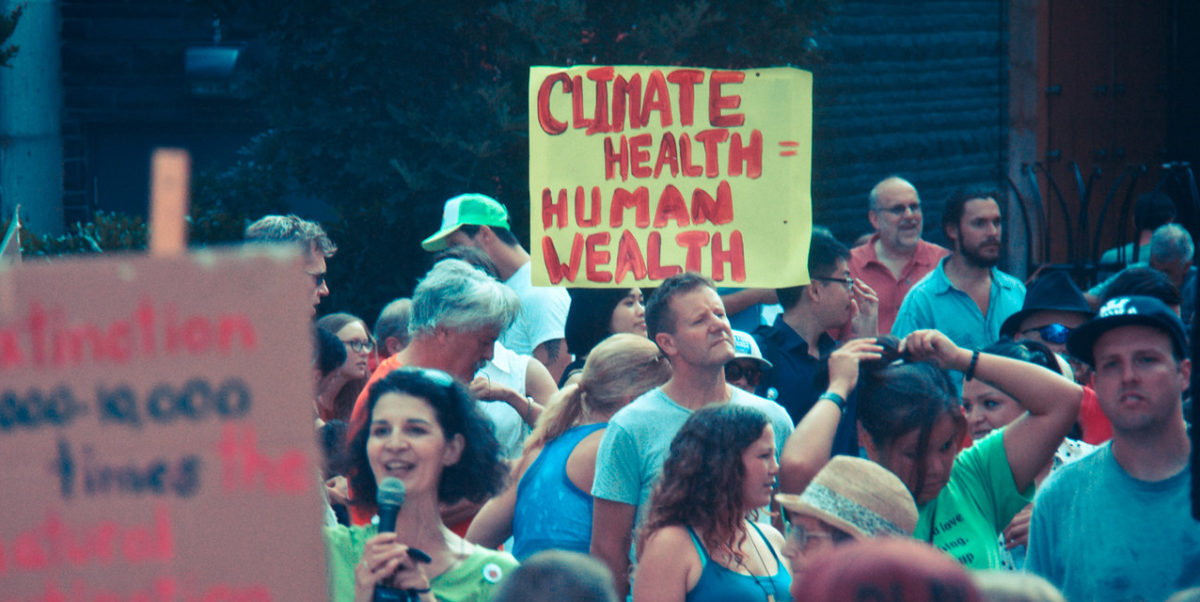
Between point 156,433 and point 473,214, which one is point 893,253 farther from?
point 156,433

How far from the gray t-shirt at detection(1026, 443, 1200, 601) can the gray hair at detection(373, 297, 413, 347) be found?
2.89 m

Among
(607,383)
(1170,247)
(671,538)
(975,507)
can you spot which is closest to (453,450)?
(671,538)

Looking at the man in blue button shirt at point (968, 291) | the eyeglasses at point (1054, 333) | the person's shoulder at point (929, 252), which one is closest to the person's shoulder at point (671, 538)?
the eyeglasses at point (1054, 333)

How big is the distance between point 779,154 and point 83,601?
361 centimetres

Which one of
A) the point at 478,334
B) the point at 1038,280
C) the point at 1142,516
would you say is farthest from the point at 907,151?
the point at 1142,516

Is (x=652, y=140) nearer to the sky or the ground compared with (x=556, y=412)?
nearer to the sky

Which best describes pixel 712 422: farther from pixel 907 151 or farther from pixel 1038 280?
pixel 907 151

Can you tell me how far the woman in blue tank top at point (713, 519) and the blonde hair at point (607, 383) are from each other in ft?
2.27

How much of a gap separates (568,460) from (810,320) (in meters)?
1.53

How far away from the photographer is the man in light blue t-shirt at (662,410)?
3904 millimetres

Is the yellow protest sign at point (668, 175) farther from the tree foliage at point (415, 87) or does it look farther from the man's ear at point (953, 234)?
the tree foliage at point (415, 87)

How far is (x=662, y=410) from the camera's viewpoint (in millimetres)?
4051

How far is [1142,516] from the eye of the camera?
10.3 feet

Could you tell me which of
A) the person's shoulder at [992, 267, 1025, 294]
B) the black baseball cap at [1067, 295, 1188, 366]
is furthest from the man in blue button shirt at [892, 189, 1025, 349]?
the black baseball cap at [1067, 295, 1188, 366]
